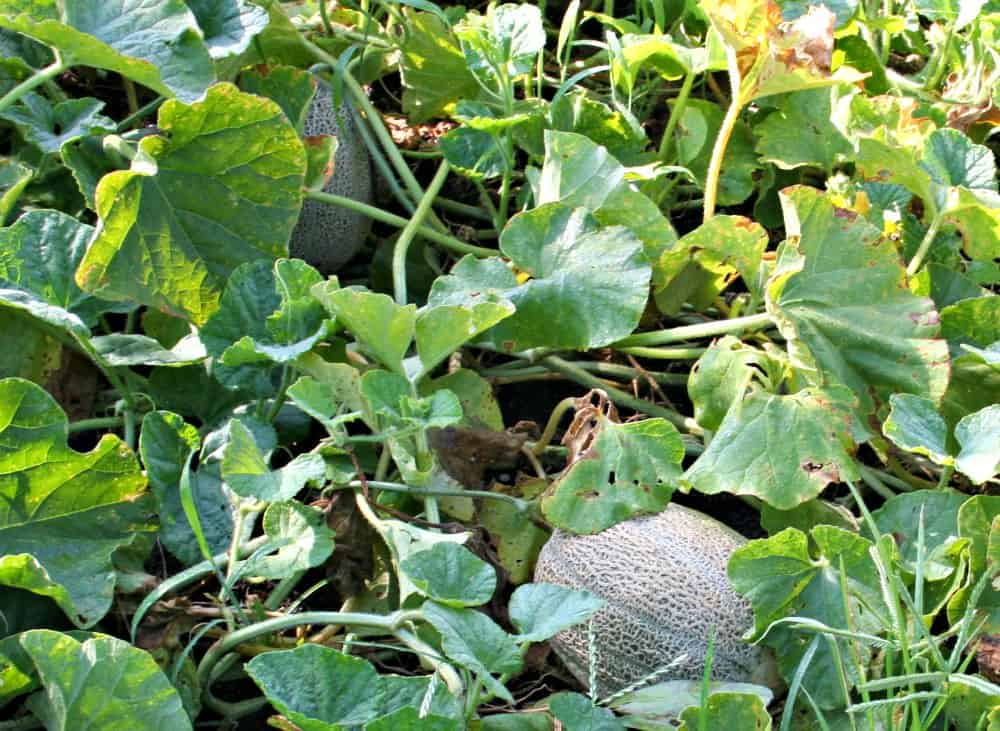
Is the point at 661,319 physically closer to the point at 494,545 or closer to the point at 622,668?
the point at 494,545

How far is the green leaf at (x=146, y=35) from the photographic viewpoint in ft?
5.48

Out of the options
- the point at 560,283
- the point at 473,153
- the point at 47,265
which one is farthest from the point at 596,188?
the point at 47,265

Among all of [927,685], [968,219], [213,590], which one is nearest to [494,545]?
[213,590]

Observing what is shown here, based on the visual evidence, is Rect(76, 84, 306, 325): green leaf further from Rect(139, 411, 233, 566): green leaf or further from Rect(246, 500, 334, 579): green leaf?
Rect(246, 500, 334, 579): green leaf

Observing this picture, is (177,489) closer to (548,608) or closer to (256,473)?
(256,473)

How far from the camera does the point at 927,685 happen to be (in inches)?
54.4

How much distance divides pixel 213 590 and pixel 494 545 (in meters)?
0.36

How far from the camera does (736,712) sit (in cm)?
126

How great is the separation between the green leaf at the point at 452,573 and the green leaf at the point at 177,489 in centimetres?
35

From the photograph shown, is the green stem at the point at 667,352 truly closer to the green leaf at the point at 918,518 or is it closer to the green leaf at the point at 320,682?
the green leaf at the point at 918,518

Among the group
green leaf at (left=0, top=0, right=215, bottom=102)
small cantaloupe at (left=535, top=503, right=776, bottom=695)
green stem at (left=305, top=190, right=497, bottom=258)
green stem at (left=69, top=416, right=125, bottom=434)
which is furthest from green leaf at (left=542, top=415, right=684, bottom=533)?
green leaf at (left=0, top=0, right=215, bottom=102)

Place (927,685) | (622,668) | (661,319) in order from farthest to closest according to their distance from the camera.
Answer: (661,319)
(622,668)
(927,685)

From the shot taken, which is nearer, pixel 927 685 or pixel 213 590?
pixel 927 685

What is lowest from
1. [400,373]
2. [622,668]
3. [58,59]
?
[622,668]
